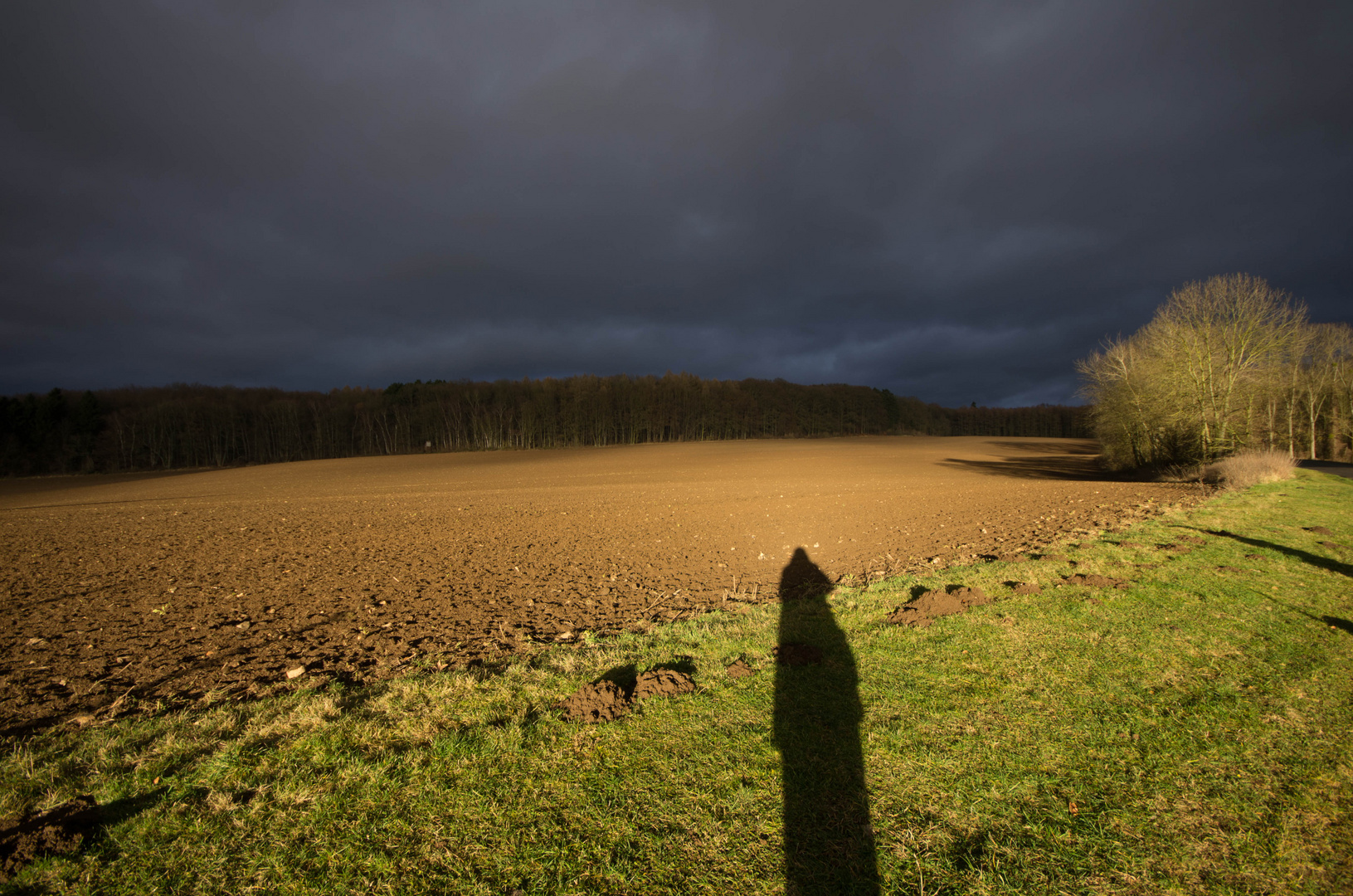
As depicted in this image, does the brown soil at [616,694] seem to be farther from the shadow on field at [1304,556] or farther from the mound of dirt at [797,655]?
the shadow on field at [1304,556]

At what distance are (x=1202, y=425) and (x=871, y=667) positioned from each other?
119 ft

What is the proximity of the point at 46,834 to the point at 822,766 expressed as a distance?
5.14 meters

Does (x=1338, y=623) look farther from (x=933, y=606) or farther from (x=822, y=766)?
(x=822, y=766)

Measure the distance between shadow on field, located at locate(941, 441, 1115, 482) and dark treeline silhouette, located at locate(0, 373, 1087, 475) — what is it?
149 feet

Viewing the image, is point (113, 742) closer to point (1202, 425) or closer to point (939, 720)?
point (939, 720)

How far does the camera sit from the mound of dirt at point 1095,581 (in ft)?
24.8

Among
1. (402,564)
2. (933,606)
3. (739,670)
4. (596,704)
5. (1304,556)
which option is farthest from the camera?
(402,564)

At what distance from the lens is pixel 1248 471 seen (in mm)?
20781

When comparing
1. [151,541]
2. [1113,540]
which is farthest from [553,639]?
[151,541]

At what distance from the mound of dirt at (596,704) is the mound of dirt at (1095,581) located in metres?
7.22

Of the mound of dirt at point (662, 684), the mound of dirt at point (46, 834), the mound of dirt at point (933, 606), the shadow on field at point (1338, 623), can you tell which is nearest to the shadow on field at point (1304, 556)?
the shadow on field at point (1338, 623)

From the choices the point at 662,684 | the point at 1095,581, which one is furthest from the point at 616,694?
the point at 1095,581

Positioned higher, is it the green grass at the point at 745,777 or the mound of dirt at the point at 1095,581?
the mound of dirt at the point at 1095,581

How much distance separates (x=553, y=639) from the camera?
24.8ft
